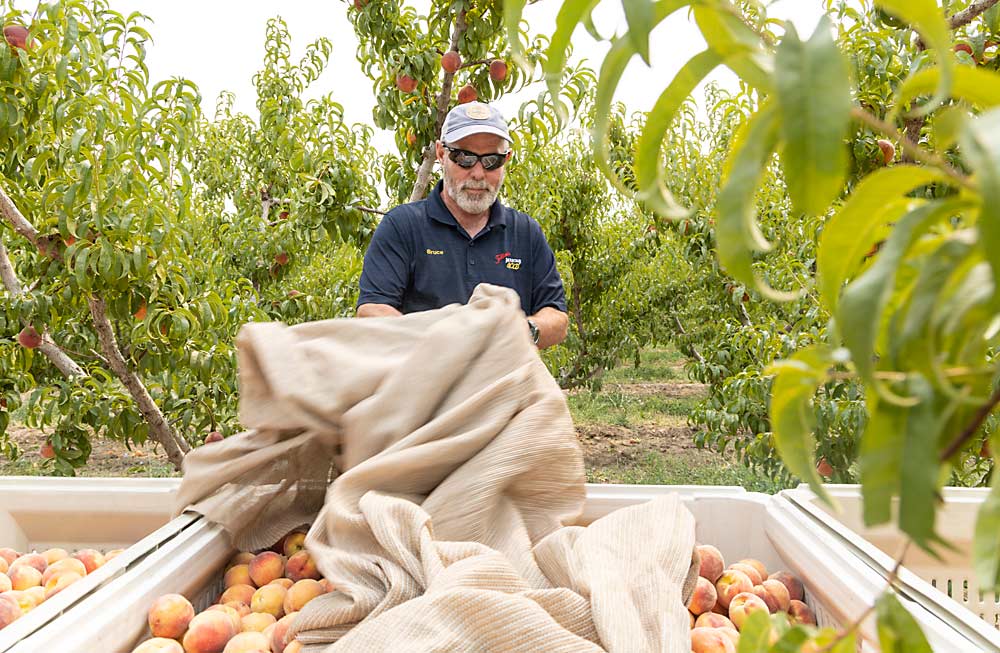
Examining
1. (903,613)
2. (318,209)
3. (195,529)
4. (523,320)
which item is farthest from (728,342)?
(903,613)

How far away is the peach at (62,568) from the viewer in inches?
49.8

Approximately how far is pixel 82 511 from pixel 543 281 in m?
1.46

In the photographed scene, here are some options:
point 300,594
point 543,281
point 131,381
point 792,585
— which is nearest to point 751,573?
point 792,585

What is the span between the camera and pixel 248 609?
3.88 feet

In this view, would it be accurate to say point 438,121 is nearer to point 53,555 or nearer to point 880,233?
point 53,555

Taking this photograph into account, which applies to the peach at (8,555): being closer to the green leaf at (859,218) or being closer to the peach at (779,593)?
the peach at (779,593)

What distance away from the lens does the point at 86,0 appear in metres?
2.41

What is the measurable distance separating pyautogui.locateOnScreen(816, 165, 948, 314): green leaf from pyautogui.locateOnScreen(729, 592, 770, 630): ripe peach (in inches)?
36.2

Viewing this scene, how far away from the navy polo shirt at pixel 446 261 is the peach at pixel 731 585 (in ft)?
4.18

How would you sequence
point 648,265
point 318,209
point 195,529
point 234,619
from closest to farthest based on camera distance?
point 234,619 < point 195,529 < point 318,209 < point 648,265

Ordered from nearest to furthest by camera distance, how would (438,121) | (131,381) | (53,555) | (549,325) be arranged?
(53,555), (549,325), (131,381), (438,121)

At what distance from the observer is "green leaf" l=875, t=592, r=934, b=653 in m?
0.33

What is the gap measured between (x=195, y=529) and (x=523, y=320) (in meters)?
0.66

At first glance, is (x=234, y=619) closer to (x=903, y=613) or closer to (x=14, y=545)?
(x=14, y=545)
